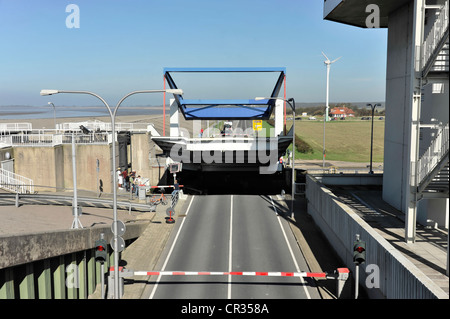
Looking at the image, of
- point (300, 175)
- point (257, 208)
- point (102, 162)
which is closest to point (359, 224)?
point (257, 208)

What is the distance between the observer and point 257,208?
1209 inches

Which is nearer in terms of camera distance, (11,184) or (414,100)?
(414,100)

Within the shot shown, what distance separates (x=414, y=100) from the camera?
15.9 metres

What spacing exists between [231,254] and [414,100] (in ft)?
35.1

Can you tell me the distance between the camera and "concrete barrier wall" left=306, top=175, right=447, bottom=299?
37.1 ft

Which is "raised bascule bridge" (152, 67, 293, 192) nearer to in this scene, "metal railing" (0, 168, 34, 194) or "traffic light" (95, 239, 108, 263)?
"metal railing" (0, 168, 34, 194)

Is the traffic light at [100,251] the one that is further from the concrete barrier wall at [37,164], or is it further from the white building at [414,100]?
the concrete barrier wall at [37,164]

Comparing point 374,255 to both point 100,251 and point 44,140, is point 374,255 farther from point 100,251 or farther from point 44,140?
point 44,140

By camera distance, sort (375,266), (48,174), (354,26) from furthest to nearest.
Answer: (48,174)
(354,26)
(375,266)

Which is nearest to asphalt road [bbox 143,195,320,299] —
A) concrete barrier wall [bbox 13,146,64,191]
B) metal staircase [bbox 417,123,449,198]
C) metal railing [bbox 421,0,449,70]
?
metal staircase [bbox 417,123,449,198]
